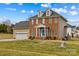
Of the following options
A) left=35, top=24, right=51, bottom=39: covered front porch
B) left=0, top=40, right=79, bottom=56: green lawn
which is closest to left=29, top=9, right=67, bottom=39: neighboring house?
left=35, top=24, right=51, bottom=39: covered front porch

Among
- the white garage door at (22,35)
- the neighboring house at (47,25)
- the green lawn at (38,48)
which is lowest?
the green lawn at (38,48)

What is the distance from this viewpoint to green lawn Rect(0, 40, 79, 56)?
26.7ft

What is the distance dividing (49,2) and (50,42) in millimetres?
598

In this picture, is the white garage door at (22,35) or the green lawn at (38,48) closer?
the green lawn at (38,48)

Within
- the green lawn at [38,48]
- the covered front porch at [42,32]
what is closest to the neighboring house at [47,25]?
the covered front porch at [42,32]

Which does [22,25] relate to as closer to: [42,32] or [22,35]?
[22,35]

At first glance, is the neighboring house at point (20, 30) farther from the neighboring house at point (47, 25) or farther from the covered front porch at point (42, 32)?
the covered front porch at point (42, 32)

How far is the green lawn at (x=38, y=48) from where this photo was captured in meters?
8.15

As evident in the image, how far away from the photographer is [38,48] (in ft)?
27.0

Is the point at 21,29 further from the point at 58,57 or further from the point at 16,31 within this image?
the point at 58,57

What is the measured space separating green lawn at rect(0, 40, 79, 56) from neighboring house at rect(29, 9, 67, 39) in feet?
0.37

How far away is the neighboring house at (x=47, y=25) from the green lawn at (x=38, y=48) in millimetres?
114

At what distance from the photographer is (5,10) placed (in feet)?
26.8

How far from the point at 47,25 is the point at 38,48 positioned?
37 centimetres
